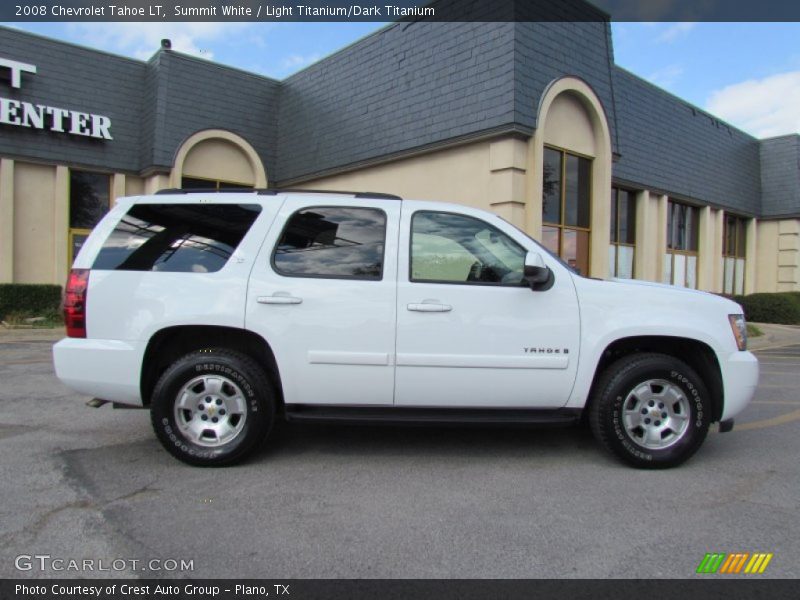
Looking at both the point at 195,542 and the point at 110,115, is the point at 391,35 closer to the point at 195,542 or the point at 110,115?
the point at 110,115

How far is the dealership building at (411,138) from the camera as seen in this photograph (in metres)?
10.8

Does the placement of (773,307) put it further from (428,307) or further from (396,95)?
(428,307)

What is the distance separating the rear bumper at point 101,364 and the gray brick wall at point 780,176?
22.6 metres

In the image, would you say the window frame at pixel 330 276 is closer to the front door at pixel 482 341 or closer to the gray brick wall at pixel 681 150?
the front door at pixel 482 341

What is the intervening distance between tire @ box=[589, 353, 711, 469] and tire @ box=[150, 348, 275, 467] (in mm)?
2477

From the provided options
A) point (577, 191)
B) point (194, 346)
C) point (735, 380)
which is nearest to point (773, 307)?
point (577, 191)

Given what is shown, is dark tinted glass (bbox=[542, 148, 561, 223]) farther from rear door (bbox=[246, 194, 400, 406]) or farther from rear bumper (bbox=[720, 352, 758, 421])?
rear door (bbox=[246, 194, 400, 406])

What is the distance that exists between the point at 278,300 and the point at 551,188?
8948 millimetres

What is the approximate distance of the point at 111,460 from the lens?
4219 mm

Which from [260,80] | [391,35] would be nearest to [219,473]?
[391,35]

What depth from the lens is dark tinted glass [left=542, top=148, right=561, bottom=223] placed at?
1148cm

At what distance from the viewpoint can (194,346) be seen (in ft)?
14.2

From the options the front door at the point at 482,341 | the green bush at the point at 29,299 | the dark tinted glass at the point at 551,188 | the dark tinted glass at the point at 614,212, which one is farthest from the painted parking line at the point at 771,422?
the green bush at the point at 29,299

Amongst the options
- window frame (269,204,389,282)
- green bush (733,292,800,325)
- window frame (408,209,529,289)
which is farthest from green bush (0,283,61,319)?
green bush (733,292,800,325)
